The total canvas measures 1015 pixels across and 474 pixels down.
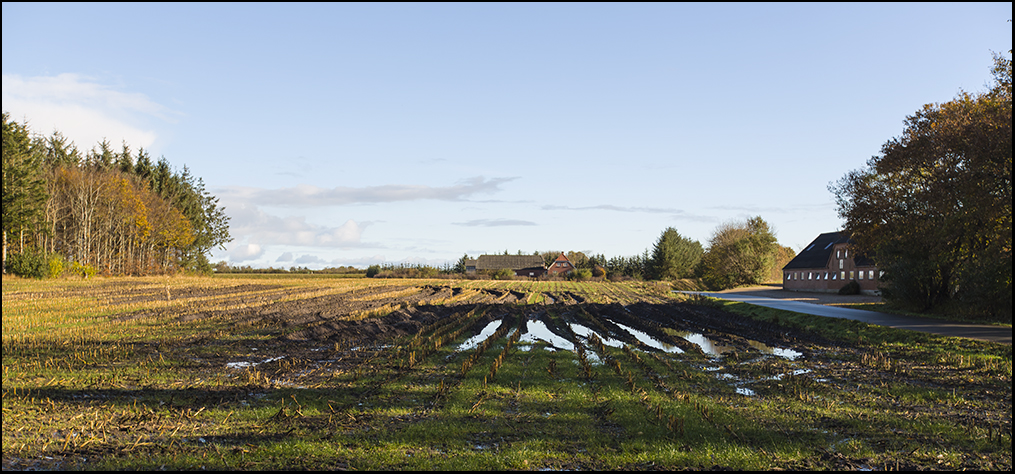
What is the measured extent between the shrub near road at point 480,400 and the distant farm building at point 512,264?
8072cm

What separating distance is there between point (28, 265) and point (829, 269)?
64.4m

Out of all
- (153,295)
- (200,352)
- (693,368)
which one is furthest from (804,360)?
(153,295)

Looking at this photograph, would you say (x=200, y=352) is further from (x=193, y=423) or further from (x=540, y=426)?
(x=540, y=426)

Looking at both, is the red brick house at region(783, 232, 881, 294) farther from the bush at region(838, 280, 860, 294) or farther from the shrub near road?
the shrub near road

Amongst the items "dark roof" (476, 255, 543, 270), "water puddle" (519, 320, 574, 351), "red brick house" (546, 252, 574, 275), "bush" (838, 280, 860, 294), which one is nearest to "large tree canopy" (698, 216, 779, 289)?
"bush" (838, 280, 860, 294)

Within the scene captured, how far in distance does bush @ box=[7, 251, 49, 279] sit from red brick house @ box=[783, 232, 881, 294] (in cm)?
5804

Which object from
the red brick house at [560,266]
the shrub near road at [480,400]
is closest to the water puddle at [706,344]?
the shrub near road at [480,400]

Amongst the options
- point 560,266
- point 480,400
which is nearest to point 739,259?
point 560,266

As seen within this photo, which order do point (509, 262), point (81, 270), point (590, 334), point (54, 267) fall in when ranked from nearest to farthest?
point (590, 334)
point (54, 267)
point (81, 270)
point (509, 262)

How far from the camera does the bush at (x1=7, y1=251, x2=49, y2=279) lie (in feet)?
125

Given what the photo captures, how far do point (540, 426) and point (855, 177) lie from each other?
92.6 feet

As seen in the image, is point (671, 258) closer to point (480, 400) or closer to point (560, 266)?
point (560, 266)

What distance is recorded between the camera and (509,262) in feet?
338

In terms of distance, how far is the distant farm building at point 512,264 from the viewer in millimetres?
99500
